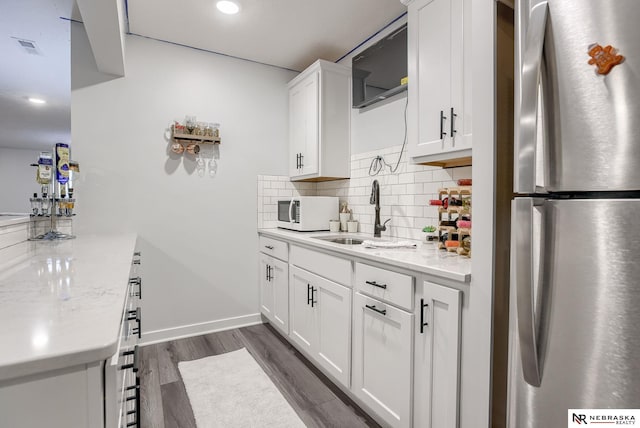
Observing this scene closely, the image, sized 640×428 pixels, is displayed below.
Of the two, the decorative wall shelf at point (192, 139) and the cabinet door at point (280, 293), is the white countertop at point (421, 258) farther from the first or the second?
the decorative wall shelf at point (192, 139)

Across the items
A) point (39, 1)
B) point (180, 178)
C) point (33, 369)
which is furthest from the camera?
point (180, 178)

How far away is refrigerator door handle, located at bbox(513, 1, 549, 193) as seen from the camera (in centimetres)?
78

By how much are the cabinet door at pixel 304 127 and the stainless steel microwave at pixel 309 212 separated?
0.96ft

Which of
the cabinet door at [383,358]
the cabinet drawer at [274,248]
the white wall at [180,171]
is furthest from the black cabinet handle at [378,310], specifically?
the white wall at [180,171]

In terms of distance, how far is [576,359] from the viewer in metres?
0.75

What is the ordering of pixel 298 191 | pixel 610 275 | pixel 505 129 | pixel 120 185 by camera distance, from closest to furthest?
1. pixel 610 275
2. pixel 505 129
3. pixel 120 185
4. pixel 298 191

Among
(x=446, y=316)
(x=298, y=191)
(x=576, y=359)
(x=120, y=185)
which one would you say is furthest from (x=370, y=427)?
(x=120, y=185)

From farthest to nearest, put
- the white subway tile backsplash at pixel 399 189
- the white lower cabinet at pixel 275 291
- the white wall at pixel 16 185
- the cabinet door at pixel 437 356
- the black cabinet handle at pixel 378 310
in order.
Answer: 1. the white wall at pixel 16 185
2. the white lower cabinet at pixel 275 291
3. the white subway tile backsplash at pixel 399 189
4. the black cabinet handle at pixel 378 310
5. the cabinet door at pixel 437 356

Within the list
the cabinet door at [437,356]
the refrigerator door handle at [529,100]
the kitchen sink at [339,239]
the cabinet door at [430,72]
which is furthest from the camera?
the kitchen sink at [339,239]

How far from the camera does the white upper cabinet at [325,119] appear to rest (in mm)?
2871

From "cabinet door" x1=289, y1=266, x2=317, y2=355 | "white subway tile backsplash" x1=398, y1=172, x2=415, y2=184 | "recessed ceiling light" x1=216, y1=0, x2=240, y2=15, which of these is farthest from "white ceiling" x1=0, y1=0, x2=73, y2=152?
"white subway tile backsplash" x1=398, y1=172, x2=415, y2=184

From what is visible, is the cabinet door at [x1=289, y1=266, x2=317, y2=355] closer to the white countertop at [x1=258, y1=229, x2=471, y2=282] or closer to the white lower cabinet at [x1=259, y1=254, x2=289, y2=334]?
the white lower cabinet at [x1=259, y1=254, x2=289, y2=334]

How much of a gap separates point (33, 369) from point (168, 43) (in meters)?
3.00

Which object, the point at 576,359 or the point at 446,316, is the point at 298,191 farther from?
the point at 576,359
